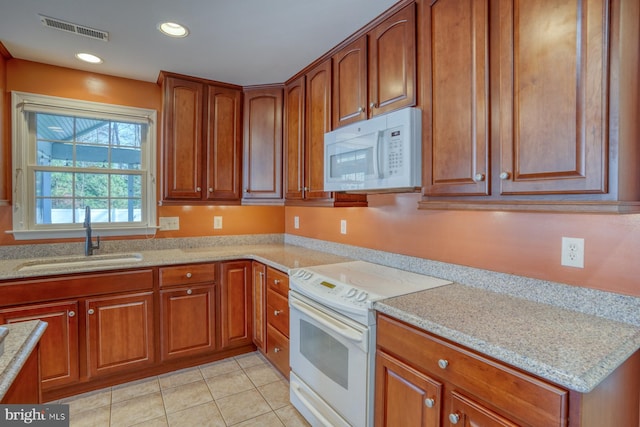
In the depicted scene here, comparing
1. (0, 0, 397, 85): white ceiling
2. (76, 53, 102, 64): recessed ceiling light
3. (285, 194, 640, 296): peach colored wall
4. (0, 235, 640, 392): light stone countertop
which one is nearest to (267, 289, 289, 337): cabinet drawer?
(0, 235, 640, 392): light stone countertop

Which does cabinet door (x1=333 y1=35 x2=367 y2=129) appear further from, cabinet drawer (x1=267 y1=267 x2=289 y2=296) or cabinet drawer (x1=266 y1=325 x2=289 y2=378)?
cabinet drawer (x1=266 y1=325 x2=289 y2=378)

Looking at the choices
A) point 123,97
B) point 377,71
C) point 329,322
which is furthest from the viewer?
point 123,97

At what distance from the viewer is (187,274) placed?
2490 millimetres

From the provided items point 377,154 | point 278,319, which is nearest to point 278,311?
point 278,319

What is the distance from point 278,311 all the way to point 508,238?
1533mm

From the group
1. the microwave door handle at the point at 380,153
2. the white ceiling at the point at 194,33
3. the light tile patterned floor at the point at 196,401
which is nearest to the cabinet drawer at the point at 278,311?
the light tile patterned floor at the point at 196,401

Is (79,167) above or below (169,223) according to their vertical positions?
above

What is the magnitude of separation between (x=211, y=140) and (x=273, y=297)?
1435mm

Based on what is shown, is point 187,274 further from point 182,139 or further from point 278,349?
point 182,139

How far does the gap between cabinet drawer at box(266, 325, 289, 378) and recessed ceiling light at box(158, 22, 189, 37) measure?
2.05 m

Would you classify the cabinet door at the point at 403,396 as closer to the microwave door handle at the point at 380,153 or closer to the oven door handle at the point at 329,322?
the oven door handle at the point at 329,322

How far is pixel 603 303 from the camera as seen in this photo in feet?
4.08

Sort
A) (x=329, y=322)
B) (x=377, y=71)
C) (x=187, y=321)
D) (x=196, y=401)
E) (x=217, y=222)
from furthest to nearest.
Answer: (x=217, y=222)
(x=187, y=321)
(x=196, y=401)
(x=377, y=71)
(x=329, y=322)

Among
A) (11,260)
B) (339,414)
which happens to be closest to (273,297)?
(339,414)
